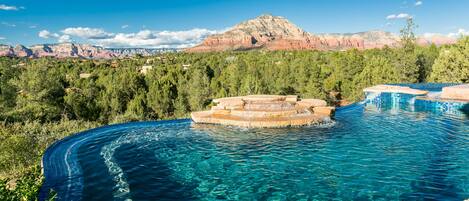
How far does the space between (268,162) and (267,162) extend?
0.04m

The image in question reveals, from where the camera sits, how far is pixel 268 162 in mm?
13766

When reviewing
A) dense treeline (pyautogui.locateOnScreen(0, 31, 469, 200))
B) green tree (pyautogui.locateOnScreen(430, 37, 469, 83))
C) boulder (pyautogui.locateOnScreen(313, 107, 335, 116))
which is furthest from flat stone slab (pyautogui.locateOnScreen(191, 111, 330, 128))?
green tree (pyautogui.locateOnScreen(430, 37, 469, 83))

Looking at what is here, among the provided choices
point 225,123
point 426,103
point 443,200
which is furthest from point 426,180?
point 426,103

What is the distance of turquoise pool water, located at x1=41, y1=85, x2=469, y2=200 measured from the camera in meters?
10.8

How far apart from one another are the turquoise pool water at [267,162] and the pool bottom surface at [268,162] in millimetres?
32

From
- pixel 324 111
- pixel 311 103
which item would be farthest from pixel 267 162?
pixel 311 103

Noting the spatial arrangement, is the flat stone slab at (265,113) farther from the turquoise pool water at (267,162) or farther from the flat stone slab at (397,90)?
the flat stone slab at (397,90)

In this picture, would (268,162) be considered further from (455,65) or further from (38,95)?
(455,65)

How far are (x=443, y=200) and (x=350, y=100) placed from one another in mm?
39805

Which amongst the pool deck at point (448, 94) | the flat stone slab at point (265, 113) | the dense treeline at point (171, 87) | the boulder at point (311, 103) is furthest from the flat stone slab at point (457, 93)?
the dense treeline at point (171, 87)

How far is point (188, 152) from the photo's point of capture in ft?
51.0

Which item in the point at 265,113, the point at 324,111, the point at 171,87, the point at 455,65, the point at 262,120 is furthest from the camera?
the point at 171,87

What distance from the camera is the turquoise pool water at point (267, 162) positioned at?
10750mm

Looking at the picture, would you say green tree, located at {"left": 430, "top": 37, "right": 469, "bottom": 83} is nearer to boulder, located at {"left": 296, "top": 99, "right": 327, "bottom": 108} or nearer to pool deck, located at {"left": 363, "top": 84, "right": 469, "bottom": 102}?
pool deck, located at {"left": 363, "top": 84, "right": 469, "bottom": 102}
